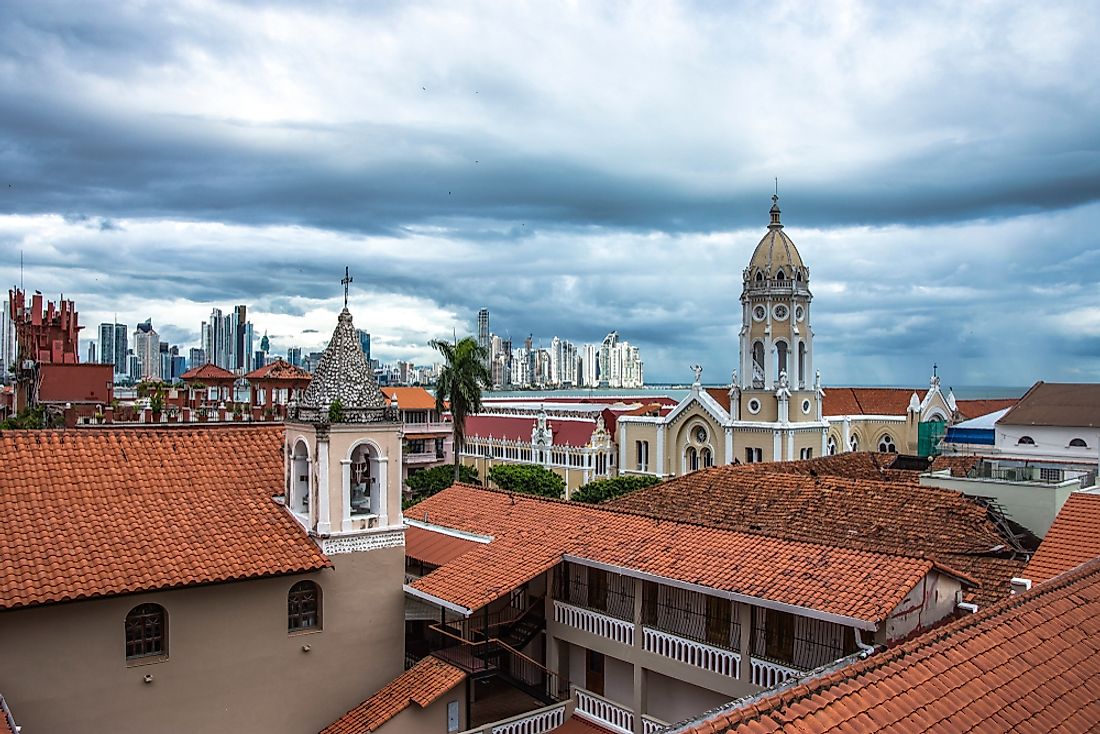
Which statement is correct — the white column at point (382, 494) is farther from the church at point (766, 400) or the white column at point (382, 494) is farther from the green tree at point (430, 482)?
the church at point (766, 400)

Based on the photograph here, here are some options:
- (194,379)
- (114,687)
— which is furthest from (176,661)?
(194,379)

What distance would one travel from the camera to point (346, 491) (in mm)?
17969

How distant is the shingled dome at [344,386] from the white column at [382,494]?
1065mm

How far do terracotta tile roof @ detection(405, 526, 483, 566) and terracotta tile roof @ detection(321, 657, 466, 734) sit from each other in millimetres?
3262

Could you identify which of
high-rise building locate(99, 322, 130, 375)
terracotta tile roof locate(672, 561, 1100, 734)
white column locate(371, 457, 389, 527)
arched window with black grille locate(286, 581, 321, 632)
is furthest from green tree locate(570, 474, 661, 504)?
high-rise building locate(99, 322, 130, 375)

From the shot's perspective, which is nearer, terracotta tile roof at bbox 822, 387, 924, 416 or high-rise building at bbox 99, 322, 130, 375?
terracotta tile roof at bbox 822, 387, 924, 416

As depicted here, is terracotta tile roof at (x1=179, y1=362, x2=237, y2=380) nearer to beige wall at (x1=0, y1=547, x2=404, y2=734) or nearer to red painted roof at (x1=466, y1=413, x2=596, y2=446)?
red painted roof at (x1=466, y1=413, x2=596, y2=446)

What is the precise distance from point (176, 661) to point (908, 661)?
12.7 metres

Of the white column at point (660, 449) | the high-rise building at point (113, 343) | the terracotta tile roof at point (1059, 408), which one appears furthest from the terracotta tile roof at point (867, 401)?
the high-rise building at point (113, 343)

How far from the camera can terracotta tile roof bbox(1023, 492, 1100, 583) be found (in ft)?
52.7

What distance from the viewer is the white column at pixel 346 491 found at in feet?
58.5

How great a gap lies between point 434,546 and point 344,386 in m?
5.23

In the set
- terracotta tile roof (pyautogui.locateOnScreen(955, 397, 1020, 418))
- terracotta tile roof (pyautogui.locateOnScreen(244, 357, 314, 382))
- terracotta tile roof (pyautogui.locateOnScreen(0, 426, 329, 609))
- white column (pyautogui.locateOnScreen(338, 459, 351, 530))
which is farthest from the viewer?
terracotta tile roof (pyautogui.locateOnScreen(955, 397, 1020, 418))

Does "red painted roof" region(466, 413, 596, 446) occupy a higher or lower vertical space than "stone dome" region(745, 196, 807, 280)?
lower
